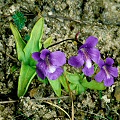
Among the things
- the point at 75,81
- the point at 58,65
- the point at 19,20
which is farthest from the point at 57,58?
the point at 19,20

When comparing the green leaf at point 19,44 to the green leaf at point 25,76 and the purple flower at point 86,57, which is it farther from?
the purple flower at point 86,57

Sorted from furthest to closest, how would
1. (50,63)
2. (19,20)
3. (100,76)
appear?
(19,20)
(100,76)
(50,63)

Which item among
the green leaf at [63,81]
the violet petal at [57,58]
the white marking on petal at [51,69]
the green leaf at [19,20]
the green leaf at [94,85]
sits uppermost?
the green leaf at [19,20]

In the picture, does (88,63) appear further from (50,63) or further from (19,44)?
(19,44)

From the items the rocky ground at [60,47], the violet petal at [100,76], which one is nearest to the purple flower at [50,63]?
the violet petal at [100,76]

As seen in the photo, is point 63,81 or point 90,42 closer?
point 90,42

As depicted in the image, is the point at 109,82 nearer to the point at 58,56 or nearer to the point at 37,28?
the point at 58,56
